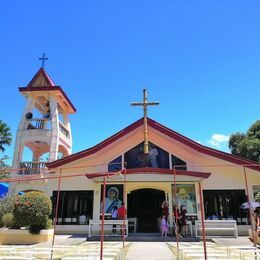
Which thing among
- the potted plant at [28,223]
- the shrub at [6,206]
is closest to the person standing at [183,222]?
the potted plant at [28,223]

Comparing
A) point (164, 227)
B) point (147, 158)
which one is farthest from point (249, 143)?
point (164, 227)

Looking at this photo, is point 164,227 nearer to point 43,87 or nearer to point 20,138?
point 20,138

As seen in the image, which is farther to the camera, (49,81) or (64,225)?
(49,81)

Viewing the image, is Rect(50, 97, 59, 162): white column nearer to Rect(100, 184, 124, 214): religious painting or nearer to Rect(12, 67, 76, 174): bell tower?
Rect(12, 67, 76, 174): bell tower

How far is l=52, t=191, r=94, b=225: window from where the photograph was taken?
17875mm

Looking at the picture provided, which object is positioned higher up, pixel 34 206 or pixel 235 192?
pixel 235 192

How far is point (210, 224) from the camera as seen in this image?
16047 mm

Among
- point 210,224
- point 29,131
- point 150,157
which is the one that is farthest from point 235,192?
point 29,131

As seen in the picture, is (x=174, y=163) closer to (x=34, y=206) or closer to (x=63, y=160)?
(x=63, y=160)

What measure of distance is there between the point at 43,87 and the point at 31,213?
12.0 metres

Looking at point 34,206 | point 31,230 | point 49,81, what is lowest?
point 31,230

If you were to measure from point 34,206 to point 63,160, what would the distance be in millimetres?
5044

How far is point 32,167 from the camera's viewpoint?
20.4 m

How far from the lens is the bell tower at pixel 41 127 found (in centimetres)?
2102
